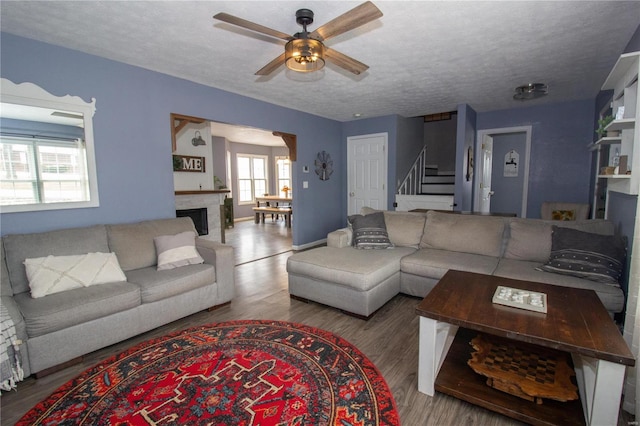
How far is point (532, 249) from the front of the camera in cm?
287

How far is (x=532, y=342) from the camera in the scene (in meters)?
1.44

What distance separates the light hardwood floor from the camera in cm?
167

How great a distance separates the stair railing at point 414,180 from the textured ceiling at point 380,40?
222cm

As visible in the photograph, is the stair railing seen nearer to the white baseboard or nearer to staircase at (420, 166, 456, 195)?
staircase at (420, 166, 456, 195)

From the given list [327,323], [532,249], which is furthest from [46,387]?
[532,249]

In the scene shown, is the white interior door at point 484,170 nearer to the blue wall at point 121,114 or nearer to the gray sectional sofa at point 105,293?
the blue wall at point 121,114

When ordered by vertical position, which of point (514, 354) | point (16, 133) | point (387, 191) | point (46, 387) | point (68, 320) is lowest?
point (46, 387)

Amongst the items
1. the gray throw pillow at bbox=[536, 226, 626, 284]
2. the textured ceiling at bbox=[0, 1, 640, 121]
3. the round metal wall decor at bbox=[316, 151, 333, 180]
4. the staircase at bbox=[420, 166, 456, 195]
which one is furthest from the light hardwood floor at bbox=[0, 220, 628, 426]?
the staircase at bbox=[420, 166, 456, 195]

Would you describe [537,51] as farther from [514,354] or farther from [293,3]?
[514,354]

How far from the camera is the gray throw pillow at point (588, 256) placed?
2305mm

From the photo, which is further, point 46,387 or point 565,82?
point 565,82

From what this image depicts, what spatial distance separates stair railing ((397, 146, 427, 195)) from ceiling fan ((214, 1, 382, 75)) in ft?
12.6

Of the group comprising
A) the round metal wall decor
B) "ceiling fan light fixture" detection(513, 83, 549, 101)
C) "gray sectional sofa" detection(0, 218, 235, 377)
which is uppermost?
"ceiling fan light fixture" detection(513, 83, 549, 101)

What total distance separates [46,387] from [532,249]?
12.9 ft
